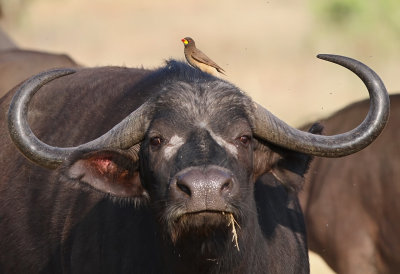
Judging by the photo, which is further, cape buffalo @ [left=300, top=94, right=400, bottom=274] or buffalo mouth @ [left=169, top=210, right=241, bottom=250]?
cape buffalo @ [left=300, top=94, right=400, bottom=274]

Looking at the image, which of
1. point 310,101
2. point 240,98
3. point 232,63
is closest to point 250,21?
point 232,63

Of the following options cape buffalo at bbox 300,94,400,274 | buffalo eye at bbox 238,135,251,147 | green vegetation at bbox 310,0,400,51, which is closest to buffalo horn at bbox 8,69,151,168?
buffalo eye at bbox 238,135,251,147

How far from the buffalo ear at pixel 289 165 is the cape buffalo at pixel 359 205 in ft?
13.2

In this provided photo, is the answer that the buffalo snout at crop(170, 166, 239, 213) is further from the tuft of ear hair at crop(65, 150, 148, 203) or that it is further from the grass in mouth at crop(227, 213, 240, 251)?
the tuft of ear hair at crop(65, 150, 148, 203)

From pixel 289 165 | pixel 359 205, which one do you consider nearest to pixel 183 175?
pixel 289 165

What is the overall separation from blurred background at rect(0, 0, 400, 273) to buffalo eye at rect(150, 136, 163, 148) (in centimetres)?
1363

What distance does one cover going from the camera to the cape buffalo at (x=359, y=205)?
11.2 meters

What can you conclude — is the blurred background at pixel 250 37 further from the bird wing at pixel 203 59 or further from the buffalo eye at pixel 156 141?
the buffalo eye at pixel 156 141

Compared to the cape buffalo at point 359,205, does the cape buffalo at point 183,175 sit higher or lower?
higher

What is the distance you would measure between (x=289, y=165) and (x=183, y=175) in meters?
1.22

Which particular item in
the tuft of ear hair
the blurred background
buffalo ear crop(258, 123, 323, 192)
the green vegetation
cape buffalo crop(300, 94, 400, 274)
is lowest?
the blurred background

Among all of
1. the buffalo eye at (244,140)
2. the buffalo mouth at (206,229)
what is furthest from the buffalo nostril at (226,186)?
the buffalo eye at (244,140)

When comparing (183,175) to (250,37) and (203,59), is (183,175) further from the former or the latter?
(250,37)

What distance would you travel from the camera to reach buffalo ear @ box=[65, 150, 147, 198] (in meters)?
6.53
